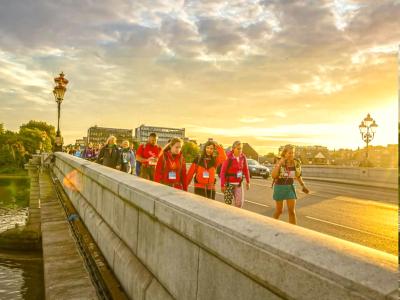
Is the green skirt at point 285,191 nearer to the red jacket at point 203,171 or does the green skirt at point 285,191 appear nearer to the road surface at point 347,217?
the red jacket at point 203,171

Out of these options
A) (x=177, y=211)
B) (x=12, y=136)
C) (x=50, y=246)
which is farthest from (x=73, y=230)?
(x=12, y=136)

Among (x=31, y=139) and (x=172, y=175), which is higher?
(x=31, y=139)

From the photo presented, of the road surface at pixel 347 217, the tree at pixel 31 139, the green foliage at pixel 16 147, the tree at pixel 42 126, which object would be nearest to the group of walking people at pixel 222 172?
the road surface at pixel 347 217

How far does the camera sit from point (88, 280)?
13.7ft

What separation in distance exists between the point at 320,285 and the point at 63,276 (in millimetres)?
3708

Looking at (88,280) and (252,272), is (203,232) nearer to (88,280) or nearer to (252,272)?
(252,272)

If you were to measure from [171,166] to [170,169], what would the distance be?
56 mm

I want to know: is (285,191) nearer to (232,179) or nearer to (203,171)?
(232,179)

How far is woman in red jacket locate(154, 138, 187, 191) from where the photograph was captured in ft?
21.8

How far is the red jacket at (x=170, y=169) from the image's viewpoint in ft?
21.8

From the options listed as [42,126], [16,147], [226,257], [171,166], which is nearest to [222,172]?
[171,166]

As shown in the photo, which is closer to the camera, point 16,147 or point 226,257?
point 226,257

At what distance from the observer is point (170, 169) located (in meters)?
6.71

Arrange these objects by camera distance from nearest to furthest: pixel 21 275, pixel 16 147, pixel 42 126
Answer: pixel 21 275, pixel 16 147, pixel 42 126
